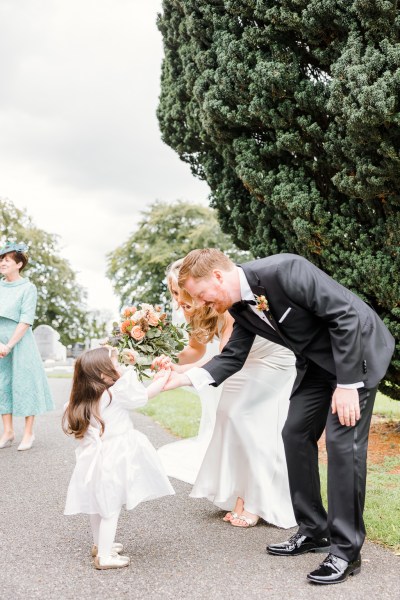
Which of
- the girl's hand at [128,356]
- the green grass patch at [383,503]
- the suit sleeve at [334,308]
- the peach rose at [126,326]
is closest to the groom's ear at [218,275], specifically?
the suit sleeve at [334,308]

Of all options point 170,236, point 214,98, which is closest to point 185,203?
point 170,236

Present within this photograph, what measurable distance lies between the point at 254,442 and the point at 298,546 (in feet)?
2.78

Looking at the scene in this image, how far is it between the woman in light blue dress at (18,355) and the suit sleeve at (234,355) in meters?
3.59

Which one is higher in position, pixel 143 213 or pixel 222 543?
pixel 143 213

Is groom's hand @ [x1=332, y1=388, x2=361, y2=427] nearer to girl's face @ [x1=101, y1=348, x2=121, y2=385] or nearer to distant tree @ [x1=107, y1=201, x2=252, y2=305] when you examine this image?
girl's face @ [x1=101, y1=348, x2=121, y2=385]

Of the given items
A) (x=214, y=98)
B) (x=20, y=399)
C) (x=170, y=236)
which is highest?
(x=170, y=236)

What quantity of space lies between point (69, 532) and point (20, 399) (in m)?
3.17

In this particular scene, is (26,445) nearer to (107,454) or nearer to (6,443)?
(6,443)

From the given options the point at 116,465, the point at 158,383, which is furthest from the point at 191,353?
the point at 116,465

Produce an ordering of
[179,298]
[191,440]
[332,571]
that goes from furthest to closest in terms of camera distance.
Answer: [191,440]
[179,298]
[332,571]

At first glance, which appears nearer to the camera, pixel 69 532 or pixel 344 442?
pixel 344 442

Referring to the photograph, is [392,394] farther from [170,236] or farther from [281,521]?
[170,236]

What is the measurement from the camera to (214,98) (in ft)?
23.7

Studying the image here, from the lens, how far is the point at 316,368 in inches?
145
